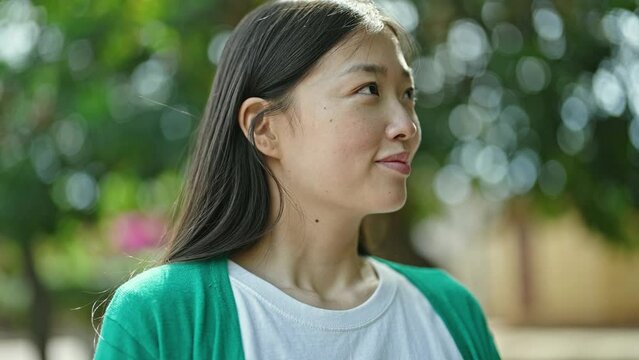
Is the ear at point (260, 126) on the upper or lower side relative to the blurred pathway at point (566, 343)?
upper

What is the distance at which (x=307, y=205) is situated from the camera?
223cm

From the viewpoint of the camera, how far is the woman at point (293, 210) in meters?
2.04

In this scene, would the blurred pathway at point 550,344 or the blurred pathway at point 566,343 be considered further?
the blurred pathway at point 566,343

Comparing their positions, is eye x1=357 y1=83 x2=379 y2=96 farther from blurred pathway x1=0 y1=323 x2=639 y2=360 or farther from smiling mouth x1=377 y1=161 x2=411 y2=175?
blurred pathway x1=0 y1=323 x2=639 y2=360

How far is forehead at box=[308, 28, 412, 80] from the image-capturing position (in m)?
2.15

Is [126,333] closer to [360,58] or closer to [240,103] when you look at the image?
[240,103]

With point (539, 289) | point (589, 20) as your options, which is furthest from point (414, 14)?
point (539, 289)

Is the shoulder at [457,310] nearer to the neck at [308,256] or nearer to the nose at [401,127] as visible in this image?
the neck at [308,256]

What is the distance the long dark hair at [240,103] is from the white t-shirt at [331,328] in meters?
0.09

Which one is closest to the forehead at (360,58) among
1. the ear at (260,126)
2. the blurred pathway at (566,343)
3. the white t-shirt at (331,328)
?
the ear at (260,126)

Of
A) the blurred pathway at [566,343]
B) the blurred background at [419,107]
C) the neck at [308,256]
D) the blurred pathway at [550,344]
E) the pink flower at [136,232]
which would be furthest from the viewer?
the blurred pathway at [566,343]

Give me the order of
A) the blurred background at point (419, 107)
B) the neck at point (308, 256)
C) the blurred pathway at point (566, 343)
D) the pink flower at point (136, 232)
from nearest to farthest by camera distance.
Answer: the neck at point (308, 256) → the blurred background at point (419, 107) → the pink flower at point (136, 232) → the blurred pathway at point (566, 343)

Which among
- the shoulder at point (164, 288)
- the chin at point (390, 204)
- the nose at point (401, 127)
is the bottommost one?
the shoulder at point (164, 288)

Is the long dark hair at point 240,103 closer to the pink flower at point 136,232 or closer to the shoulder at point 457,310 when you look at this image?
the shoulder at point 457,310
